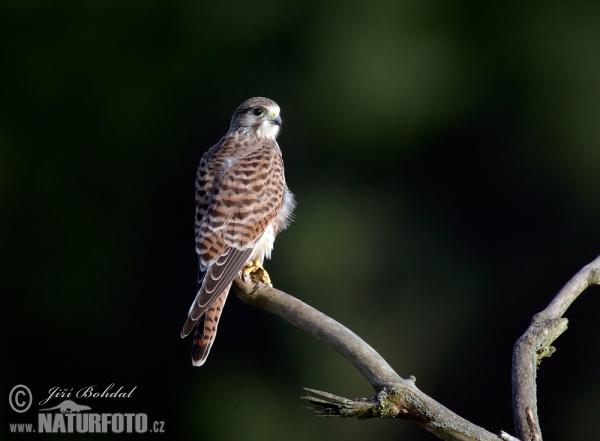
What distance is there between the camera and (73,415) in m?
5.87

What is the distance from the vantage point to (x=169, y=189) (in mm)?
10297

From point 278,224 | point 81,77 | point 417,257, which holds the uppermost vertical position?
point 81,77

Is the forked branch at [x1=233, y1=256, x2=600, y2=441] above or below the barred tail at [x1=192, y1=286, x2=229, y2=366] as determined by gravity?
below

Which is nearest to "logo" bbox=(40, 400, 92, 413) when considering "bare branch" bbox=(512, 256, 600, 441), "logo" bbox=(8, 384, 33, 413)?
"logo" bbox=(8, 384, 33, 413)

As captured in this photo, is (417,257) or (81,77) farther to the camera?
(81,77)

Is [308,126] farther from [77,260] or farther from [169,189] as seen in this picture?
[77,260]

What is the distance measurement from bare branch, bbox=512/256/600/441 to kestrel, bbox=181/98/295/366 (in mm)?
988

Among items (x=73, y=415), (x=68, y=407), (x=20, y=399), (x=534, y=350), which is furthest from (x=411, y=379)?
(x=20, y=399)

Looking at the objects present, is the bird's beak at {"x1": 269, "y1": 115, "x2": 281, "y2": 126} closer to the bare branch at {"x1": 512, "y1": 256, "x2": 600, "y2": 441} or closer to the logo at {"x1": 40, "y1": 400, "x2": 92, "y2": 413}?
the bare branch at {"x1": 512, "y1": 256, "x2": 600, "y2": 441}

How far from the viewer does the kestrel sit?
10.9ft

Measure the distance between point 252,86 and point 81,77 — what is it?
2.00 metres

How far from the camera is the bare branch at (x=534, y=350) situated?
2.44 metres

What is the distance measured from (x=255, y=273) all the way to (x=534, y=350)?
1208 millimetres

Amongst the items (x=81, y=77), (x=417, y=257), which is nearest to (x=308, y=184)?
(x=417, y=257)
